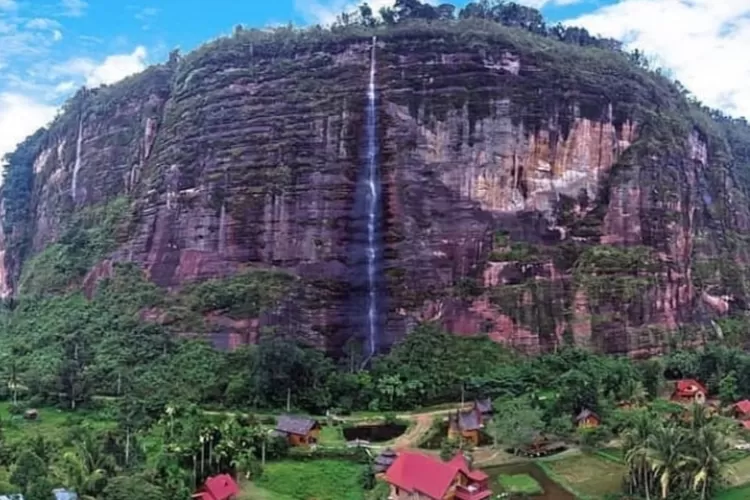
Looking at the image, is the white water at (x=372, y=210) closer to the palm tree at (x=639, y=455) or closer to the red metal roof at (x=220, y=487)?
the red metal roof at (x=220, y=487)

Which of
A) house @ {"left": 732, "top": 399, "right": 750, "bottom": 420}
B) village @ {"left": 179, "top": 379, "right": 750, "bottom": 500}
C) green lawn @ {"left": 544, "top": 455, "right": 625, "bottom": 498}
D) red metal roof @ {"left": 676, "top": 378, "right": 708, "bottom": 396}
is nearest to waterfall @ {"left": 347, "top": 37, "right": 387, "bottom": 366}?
village @ {"left": 179, "top": 379, "right": 750, "bottom": 500}

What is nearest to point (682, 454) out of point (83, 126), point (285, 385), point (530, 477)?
point (530, 477)

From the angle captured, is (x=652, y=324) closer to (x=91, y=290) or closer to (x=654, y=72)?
(x=654, y=72)

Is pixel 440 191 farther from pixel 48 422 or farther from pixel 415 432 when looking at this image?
pixel 48 422

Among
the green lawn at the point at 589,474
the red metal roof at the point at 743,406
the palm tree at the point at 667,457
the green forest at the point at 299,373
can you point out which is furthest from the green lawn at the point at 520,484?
the red metal roof at the point at 743,406

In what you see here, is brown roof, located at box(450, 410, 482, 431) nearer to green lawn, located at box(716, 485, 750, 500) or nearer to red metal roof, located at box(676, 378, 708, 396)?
green lawn, located at box(716, 485, 750, 500)

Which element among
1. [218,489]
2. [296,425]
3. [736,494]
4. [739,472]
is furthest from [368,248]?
[736,494]

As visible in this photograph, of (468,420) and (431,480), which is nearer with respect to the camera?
(431,480)
